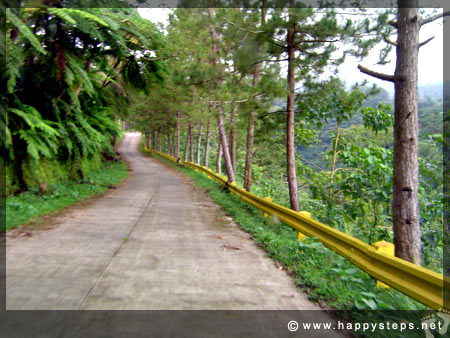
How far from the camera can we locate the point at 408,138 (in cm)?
440

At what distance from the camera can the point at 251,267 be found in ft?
15.7

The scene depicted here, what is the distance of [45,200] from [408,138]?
824 centimetres

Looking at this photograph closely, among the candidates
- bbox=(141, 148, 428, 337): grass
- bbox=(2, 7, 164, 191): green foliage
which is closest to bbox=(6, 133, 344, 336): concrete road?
bbox=(141, 148, 428, 337): grass

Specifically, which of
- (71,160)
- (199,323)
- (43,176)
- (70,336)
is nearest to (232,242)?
(199,323)

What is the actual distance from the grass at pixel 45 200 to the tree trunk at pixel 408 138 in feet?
21.7

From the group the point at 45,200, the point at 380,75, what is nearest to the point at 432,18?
the point at 380,75

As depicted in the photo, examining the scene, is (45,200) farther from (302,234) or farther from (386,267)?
(386,267)

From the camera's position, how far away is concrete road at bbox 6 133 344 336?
351 cm

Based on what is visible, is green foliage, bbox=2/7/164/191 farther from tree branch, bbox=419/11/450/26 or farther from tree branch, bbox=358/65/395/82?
tree branch, bbox=419/11/450/26

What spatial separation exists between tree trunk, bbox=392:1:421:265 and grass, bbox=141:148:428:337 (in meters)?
0.79

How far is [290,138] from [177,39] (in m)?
7.67

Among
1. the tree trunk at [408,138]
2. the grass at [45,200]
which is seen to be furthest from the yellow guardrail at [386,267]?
the grass at [45,200]

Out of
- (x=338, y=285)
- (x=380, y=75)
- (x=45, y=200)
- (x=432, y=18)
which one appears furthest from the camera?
(x=45, y=200)

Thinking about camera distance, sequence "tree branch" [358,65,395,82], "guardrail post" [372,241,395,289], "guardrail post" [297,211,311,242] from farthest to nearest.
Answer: "guardrail post" [297,211,311,242] < "tree branch" [358,65,395,82] < "guardrail post" [372,241,395,289]
